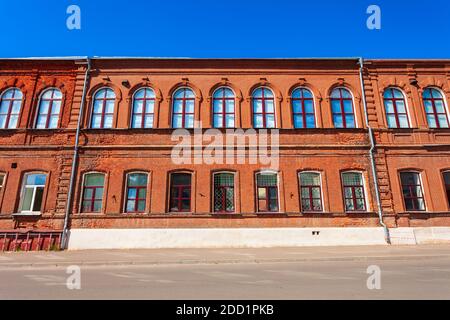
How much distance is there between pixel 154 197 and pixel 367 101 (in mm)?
12511

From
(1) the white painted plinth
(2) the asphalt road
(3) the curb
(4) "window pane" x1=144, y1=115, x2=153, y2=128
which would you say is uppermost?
(4) "window pane" x1=144, y1=115, x2=153, y2=128

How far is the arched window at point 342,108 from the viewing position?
1529 centimetres

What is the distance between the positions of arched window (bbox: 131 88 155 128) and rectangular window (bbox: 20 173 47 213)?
207 inches

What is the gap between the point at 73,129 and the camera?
1467 centimetres

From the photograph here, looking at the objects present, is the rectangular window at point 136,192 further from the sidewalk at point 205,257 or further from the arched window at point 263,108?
the arched window at point 263,108

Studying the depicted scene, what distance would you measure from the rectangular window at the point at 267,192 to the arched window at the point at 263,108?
111 inches

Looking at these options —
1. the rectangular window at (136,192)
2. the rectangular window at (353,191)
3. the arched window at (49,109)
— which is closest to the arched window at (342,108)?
the rectangular window at (353,191)

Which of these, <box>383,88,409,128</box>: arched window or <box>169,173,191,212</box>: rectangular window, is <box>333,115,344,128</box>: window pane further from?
<box>169,173,191,212</box>: rectangular window

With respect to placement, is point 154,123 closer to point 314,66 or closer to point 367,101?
point 314,66

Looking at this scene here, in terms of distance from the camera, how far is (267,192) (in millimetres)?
14062

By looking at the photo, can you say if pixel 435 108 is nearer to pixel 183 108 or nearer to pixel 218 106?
pixel 218 106

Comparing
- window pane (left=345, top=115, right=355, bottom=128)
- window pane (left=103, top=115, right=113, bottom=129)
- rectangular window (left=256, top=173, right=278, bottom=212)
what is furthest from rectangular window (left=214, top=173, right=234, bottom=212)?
window pane (left=345, top=115, right=355, bottom=128)

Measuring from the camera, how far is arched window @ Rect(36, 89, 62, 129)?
15.0 metres
